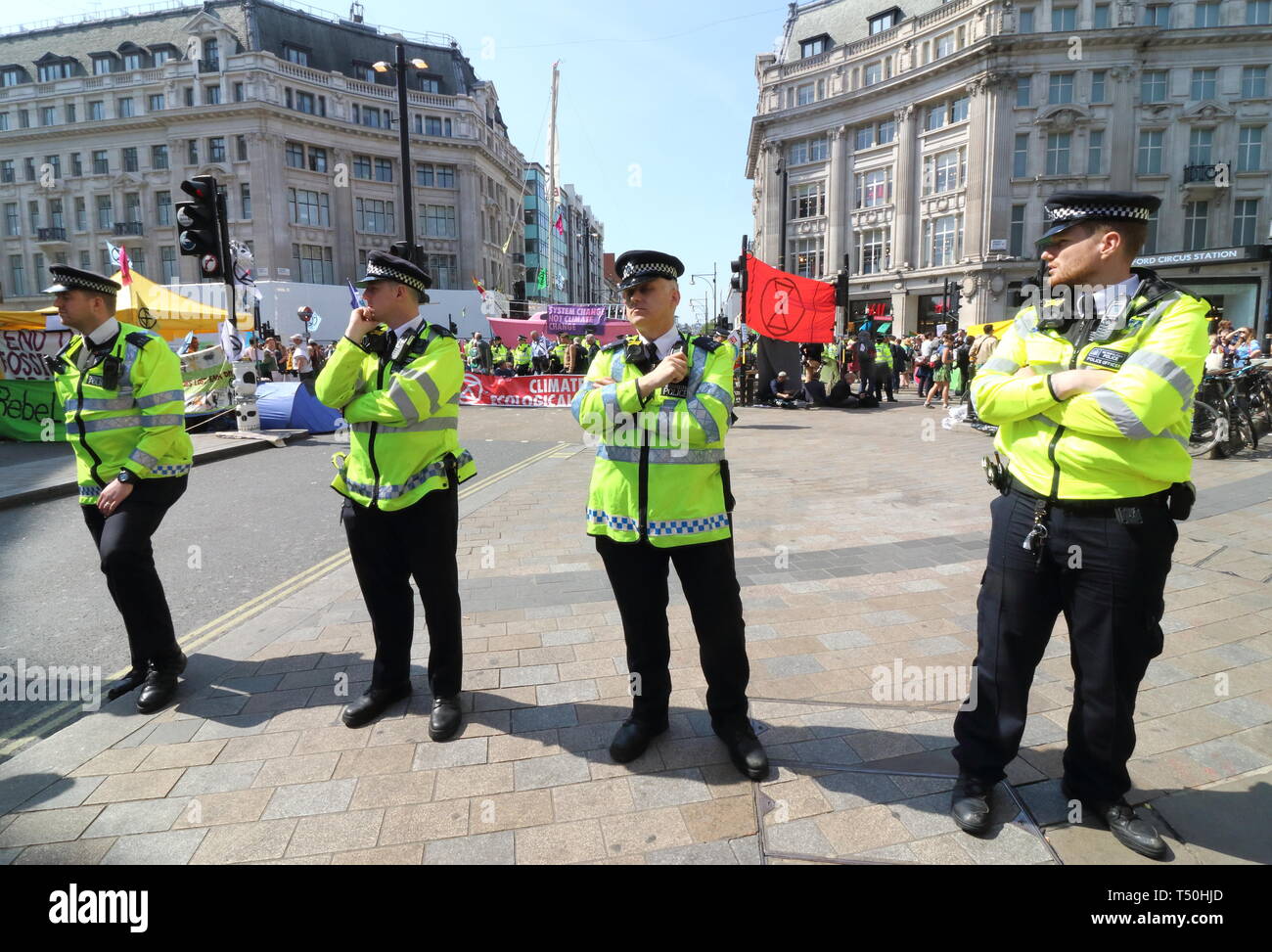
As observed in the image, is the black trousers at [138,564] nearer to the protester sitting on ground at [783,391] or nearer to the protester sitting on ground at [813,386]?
the protester sitting on ground at [783,391]

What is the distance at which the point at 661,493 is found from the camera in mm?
2723

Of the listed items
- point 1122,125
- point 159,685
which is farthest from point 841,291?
point 1122,125

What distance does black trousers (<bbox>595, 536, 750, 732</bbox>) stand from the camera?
2.84m

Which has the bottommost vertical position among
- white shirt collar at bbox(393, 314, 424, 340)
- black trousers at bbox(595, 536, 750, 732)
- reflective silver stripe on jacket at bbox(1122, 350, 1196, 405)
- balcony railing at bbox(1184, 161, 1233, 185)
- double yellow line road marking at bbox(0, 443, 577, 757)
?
double yellow line road marking at bbox(0, 443, 577, 757)

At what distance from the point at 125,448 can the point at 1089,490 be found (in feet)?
13.5

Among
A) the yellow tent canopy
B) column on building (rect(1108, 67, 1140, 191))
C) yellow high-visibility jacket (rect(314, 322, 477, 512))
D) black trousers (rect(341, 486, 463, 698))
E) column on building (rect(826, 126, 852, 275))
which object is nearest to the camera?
yellow high-visibility jacket (rect(314, 322, 477, 512))

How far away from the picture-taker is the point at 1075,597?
236 centimetres

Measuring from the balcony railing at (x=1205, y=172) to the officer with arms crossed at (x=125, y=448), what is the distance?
165 feet

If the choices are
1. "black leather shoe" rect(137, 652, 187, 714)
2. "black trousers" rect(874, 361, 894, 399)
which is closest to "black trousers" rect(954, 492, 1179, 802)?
"black leather shoe" rect(137, 652, 187, 714)

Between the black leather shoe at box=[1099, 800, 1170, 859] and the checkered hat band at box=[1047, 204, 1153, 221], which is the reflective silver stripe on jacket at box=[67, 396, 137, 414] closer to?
the checkered hat band at box=[1047, 204, 1153, 221]

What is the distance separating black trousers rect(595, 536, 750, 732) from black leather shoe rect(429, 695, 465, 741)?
81 centimetres

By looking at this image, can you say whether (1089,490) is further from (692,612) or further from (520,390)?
(520,390)

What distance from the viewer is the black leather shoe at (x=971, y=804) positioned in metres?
2.44
